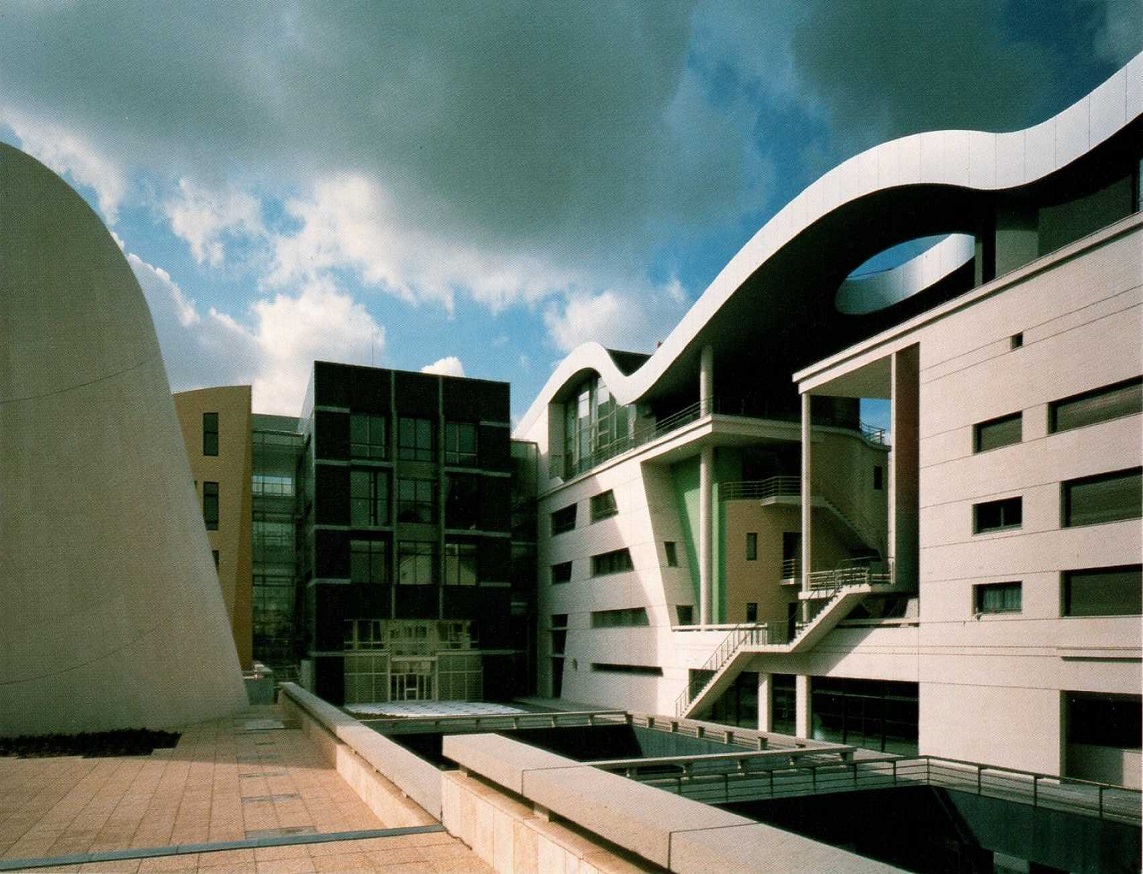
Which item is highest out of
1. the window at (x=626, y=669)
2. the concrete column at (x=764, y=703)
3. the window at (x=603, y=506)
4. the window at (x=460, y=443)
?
the window at (x=460, y=443)

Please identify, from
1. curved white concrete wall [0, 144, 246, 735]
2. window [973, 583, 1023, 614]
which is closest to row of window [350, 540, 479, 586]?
curved white concrete wall [0, 144, 246, 735]

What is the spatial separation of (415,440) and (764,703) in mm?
22779

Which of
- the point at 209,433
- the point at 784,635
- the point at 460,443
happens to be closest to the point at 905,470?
the point at 784,635

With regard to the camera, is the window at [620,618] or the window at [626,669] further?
the window at [620,618]

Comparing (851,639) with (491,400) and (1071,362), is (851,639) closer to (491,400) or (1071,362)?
(1071,362)

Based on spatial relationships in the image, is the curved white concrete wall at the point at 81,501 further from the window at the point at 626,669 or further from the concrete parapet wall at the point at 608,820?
the window at the point at 626,669

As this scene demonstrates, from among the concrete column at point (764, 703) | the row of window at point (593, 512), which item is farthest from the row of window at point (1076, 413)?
the row of window at point (593, 512)

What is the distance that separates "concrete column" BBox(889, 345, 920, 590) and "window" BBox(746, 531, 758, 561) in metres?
9.57

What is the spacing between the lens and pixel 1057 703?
18.7 metres

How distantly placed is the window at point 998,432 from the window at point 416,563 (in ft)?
96.3

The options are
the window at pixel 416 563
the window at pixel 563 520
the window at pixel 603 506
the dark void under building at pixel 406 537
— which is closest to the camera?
the window at pixel 603 506

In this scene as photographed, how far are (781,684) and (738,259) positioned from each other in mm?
14039

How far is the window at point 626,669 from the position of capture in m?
38.0

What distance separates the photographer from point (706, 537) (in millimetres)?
34906
